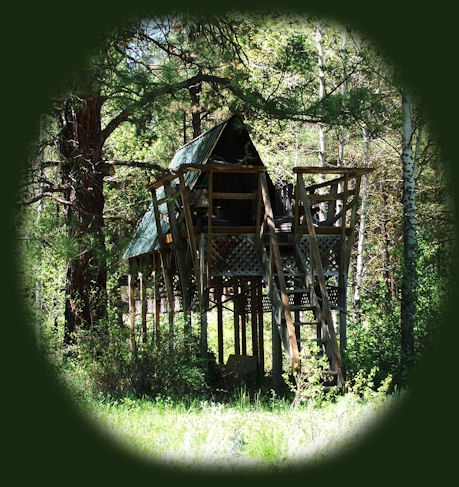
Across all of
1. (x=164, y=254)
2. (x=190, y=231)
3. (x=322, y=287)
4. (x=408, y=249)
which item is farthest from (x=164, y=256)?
(x=408, y=249)

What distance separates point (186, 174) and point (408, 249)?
4873 millimetres

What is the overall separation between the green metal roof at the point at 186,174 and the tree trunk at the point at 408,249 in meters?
3.53

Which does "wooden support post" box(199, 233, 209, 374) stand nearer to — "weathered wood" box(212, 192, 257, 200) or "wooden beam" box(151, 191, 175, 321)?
"weathered wood" box(212, 192, 257, 200)

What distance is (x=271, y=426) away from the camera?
7.88m

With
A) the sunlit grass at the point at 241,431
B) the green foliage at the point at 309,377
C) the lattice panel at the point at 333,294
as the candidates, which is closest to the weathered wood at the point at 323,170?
the lattice panel at the point at 333,294

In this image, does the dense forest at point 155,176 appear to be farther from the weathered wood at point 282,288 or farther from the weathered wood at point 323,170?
the weathered wood at point 282,288

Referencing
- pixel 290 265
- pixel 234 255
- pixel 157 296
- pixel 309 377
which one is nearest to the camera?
pixel 309 377

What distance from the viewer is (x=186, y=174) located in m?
13.9

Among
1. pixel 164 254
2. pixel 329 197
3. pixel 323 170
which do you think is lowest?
pixel 164 254

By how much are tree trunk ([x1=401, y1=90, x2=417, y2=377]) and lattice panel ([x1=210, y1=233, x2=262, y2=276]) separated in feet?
8.74

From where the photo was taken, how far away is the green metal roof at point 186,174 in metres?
13.3

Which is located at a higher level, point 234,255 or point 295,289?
point 234,255

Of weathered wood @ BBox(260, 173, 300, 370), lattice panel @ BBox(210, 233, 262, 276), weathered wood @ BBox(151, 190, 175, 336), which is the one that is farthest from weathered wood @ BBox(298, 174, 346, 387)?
weathered wood @ BBox(151, 190, 175, 336)

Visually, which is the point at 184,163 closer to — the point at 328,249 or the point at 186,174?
the point at 186,174
